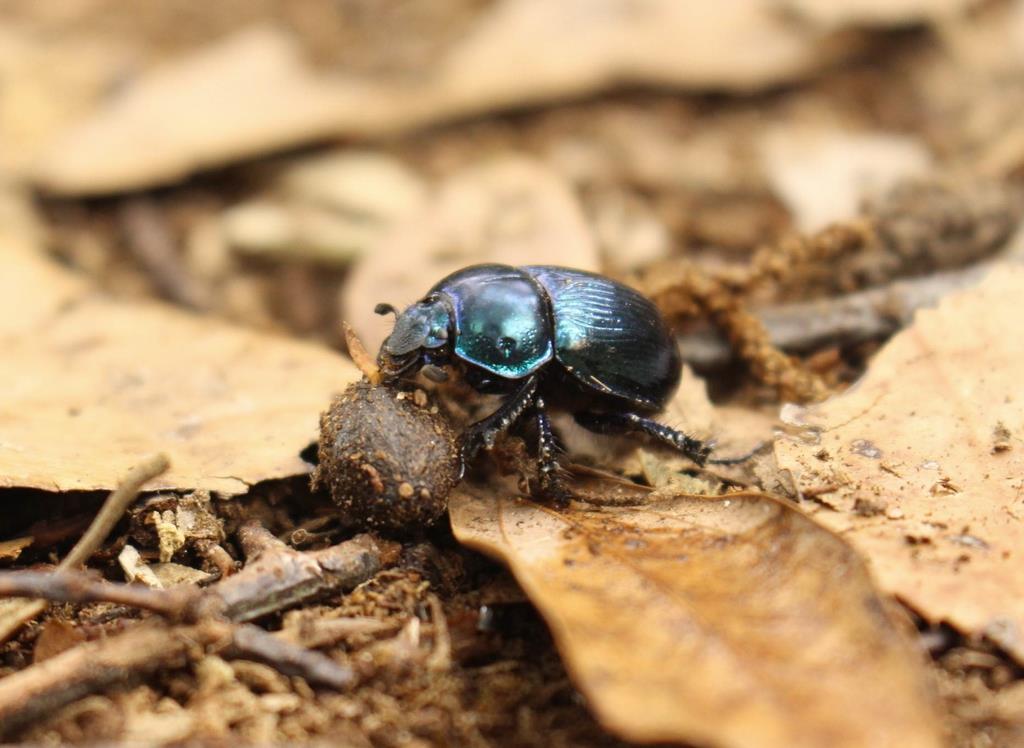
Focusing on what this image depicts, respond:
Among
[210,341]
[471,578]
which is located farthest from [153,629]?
[210,341]

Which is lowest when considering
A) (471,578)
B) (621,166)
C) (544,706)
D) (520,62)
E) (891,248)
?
(544,706)

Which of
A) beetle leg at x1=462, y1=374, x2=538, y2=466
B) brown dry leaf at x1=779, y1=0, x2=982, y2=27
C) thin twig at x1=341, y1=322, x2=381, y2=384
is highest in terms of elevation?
brown dry leaf at x1=779, y1=0, x2=982, y2=27

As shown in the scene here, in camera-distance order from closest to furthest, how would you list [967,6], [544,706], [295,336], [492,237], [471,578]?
[544,706] < [471,578] < [492,237] < [295,336] < [967,6]

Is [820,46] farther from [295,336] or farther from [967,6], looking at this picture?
[295,336]

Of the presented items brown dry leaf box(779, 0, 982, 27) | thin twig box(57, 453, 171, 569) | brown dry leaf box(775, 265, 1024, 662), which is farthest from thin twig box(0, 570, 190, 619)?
brown dry leaf box(779, 0, 982, 27)

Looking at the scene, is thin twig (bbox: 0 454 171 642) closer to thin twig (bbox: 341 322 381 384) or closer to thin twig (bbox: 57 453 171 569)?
thin twig (bbox: 57 453 171 569)

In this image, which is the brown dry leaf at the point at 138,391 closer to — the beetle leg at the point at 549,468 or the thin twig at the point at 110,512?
the thin twig at the point at 110,512
